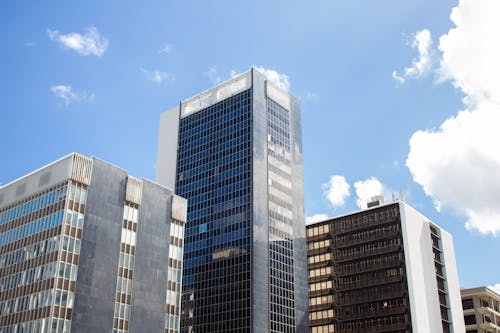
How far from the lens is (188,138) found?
169m

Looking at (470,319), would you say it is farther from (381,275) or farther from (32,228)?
(32,228)

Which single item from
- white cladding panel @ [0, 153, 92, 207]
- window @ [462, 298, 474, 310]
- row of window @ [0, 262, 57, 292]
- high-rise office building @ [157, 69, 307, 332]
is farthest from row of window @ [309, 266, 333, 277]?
row of window @ [0, 262, 57, 292]

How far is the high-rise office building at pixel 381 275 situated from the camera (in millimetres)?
151125

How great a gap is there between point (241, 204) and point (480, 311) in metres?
84.1

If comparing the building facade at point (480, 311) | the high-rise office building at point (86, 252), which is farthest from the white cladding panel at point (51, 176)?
the building facade at point (480, 311)

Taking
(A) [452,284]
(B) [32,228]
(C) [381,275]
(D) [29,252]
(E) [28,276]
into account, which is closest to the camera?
(E) [28,276]

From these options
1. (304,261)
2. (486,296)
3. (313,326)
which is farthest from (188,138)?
(486,296)

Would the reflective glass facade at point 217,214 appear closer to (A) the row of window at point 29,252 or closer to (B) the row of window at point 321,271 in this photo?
(B) the row of window at point 321,271

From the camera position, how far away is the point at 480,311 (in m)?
180

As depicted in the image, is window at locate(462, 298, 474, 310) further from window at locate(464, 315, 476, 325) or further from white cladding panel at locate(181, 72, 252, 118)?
white cladding panel at locate(181, 72, 252, 118)

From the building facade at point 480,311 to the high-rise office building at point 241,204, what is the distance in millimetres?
60632

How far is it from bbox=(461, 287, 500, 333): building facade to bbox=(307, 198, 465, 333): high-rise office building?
543 inches

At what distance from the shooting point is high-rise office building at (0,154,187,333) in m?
95.8

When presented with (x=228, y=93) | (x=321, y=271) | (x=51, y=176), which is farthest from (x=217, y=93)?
(x=51, y=176)
